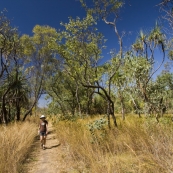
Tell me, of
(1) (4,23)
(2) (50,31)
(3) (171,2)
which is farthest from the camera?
(2) (50,31)

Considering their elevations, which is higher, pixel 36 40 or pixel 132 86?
pixel 36 40

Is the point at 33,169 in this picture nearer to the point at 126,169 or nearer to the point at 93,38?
the point at 126,169

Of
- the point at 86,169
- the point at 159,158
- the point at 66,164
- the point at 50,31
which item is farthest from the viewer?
the point at 50,31

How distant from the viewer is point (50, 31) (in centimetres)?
1945

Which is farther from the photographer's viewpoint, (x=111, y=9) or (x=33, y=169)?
(x=111, y=9)

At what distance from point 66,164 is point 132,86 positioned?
5.82m

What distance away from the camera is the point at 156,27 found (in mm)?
13297

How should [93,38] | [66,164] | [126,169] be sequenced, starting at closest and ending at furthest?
[126,169], [66,164], [93,38]

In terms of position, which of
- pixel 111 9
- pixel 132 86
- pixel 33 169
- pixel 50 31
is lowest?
pixel 33 169

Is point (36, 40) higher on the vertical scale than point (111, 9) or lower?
higher

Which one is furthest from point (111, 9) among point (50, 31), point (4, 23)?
point (50, 31)

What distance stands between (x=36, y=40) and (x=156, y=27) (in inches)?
495

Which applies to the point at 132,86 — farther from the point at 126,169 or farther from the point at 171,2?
the point at 126,169

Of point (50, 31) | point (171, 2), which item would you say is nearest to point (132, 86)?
point (171, 2)
